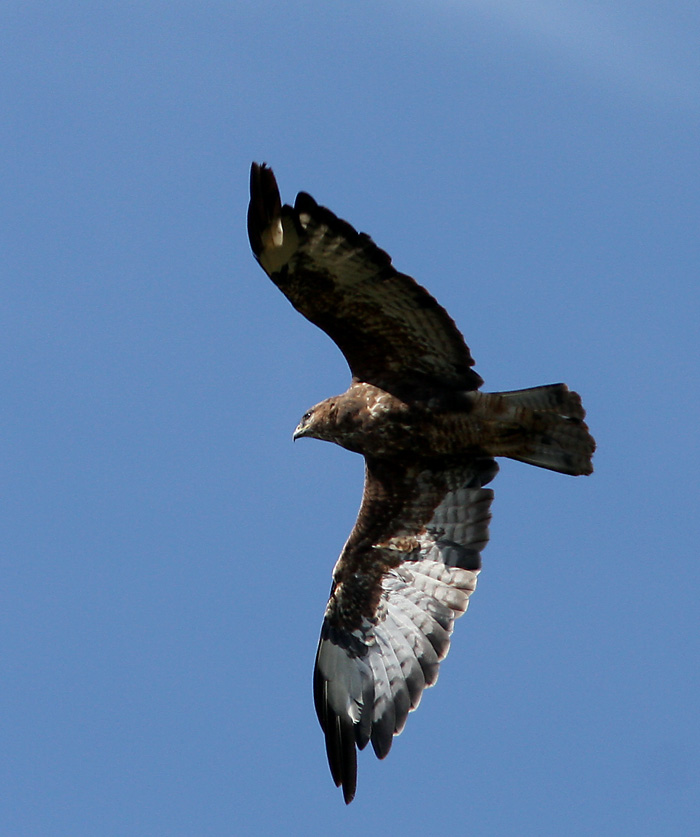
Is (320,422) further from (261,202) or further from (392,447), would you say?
(261,202)

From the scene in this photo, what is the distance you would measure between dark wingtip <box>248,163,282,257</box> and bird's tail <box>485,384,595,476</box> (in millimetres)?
2160

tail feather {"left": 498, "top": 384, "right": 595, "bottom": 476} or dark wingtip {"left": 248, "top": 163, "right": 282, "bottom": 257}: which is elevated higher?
dark wingtip {"left": 248, "top": 163, "right": 282, "bottom": 257}

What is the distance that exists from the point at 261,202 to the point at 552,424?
2717 mm

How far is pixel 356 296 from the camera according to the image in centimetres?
937

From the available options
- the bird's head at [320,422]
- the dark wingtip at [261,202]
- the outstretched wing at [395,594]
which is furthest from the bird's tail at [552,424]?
the dark wingtip at [261,202]

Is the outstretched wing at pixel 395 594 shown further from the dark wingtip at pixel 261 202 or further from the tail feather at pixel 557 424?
the dark wingtip at pixel 261 202

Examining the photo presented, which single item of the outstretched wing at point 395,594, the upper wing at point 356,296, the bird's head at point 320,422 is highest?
the upper wing at point 356,296

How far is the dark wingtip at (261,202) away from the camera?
8.96 metres

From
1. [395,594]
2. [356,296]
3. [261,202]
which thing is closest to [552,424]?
[356,296]

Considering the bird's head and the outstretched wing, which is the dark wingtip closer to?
the bird's head

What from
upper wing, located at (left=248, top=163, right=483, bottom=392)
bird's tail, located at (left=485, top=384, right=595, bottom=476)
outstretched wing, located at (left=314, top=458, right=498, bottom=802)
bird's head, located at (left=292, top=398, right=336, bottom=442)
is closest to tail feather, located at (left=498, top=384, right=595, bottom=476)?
bird's tail, located at (left=485, top=384, right=595, bottom=476)

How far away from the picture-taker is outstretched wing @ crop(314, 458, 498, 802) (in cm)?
1024

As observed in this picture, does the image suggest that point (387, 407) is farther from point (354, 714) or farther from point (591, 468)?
point (354, 714)

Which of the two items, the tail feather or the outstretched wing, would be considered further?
the outstretched wing
